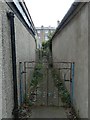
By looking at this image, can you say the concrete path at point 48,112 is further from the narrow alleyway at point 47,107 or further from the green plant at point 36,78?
the green plant at point 36,78

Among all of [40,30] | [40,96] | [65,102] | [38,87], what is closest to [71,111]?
[65,102]

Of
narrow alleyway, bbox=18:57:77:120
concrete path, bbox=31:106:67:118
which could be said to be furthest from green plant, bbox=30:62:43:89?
concrete path, bbox=31:106:67:118

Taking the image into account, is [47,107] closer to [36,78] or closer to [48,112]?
[48,112]

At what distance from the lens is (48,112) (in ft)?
21.7

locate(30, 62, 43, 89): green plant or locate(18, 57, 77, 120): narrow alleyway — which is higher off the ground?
locate(30, 62, 43, 89): green plant

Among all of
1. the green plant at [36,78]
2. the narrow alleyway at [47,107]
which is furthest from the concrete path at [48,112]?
the green plant at [36,78]

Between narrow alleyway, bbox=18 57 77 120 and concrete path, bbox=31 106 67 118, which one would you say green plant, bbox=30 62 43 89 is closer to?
narrow alleyway, bbox=18 57 77 120

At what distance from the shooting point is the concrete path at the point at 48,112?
6.23 metres

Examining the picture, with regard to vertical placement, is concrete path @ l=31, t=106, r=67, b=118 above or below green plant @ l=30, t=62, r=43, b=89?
below

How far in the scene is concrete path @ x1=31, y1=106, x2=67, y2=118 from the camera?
245 inches

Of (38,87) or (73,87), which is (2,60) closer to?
(73,87)

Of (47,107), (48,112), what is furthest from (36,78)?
(48,112)

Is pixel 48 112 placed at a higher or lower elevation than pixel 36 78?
lower

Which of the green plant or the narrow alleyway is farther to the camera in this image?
the green plant
